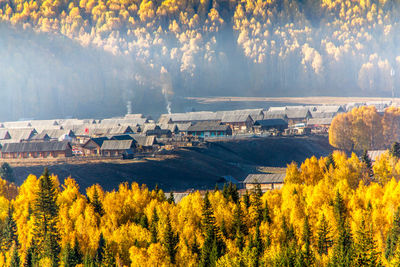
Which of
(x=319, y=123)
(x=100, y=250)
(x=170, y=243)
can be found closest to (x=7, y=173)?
(x=100, y=250)

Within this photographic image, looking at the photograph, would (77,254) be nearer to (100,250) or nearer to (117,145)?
(100,250)

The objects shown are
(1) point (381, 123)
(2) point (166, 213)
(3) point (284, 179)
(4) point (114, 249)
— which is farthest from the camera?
(1) point (381, 123)

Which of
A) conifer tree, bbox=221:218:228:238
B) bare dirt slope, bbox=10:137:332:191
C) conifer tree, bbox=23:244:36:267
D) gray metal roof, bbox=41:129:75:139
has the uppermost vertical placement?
gray metal roof, bbox=41:129:75:139

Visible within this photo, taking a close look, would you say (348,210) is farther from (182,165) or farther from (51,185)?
(182,165)

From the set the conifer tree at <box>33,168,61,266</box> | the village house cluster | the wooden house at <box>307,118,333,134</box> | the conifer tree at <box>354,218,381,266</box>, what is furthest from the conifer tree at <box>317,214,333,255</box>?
the wooden house at <box>307,118,333,134</box>

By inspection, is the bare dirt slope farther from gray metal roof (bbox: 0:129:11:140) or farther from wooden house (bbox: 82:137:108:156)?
gray metal roof (bbox: 0:129:11:140)

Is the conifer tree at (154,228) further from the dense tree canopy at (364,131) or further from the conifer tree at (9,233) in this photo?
the dense tree canopy at (364,131)

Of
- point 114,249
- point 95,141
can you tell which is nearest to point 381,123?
point 95,141
